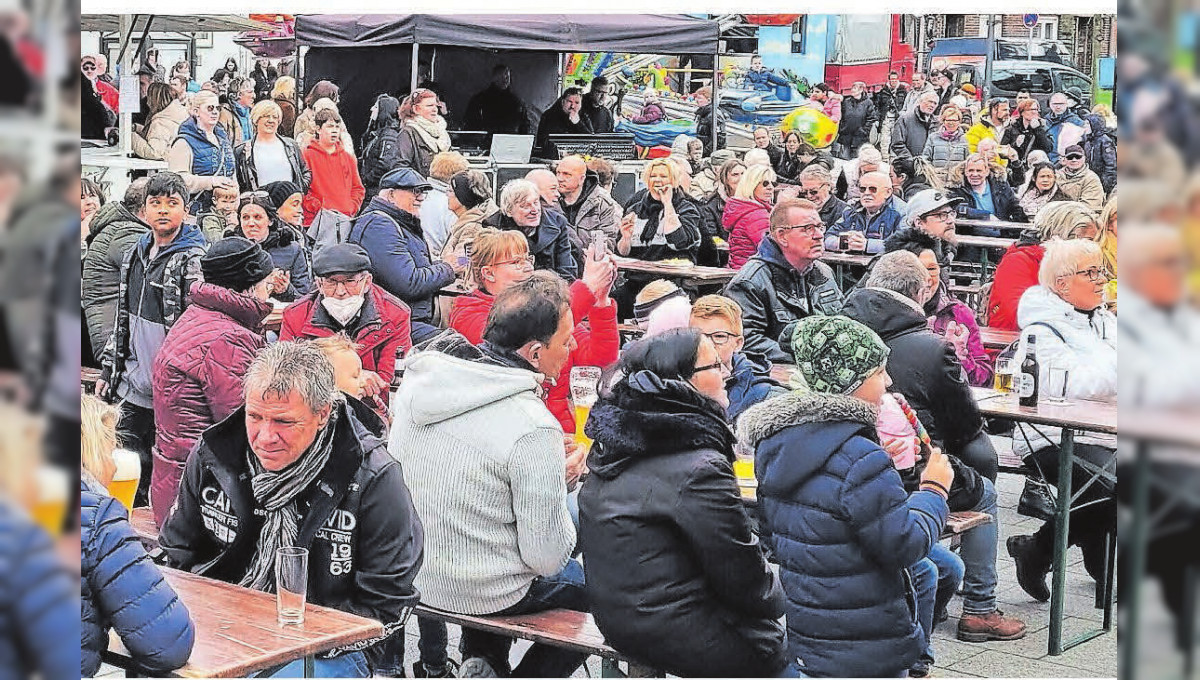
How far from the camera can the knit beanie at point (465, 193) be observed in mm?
8880

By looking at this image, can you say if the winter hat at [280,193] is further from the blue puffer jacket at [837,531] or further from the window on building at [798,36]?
the window on building at [798,36]

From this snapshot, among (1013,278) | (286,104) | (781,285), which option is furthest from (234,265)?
(286,104)

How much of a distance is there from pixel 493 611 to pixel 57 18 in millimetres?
3272

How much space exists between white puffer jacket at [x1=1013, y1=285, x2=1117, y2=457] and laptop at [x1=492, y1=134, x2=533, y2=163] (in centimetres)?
1059

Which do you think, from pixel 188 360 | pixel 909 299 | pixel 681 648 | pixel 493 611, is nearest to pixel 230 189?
pixel 188 360

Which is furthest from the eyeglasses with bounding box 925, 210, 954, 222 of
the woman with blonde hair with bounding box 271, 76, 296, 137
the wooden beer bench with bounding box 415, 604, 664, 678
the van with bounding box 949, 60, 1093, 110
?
the van with bounding box 949, 60, 1093, 110

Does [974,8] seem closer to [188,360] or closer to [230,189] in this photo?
[188,360]

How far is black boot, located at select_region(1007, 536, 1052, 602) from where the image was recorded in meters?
6.05

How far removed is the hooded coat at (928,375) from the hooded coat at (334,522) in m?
2.07

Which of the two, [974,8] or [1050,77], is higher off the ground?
Answer: [1050,77]

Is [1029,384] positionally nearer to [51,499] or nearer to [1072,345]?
[1072,345]

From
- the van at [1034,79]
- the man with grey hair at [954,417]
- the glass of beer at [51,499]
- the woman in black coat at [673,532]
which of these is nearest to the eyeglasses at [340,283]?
the man with grey hair at [954,417]

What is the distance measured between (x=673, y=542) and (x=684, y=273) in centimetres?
655

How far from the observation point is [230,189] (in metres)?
9.06
